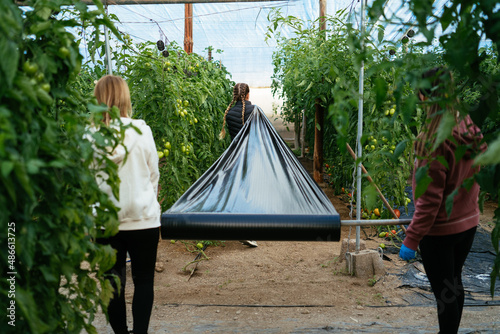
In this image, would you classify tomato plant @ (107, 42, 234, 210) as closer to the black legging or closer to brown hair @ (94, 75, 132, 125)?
brown hair @ (94, 75, 132, 125)

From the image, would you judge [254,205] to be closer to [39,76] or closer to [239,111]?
[39,76]

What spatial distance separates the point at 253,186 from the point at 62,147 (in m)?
→ 1.23

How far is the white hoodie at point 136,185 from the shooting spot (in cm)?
176

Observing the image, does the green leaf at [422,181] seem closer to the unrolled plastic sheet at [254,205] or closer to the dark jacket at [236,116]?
the unrolled plastic sheet at [254,205]

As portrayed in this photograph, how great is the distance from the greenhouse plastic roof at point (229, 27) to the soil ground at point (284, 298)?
322 cm

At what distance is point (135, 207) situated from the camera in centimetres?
176

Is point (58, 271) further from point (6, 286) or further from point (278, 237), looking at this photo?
point (278, 237)

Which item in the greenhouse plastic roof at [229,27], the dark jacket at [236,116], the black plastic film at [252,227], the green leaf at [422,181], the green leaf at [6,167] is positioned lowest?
the black plastic film at [252,227]

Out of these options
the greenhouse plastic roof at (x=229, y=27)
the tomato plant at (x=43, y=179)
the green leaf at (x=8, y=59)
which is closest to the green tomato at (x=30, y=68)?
the tomato plant at (x=43, y=179)

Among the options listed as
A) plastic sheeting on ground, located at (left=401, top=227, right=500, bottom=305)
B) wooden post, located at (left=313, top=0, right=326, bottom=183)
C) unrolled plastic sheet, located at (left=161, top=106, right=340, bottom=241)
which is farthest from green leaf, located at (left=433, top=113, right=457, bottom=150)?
wooden post, located at (left=313, top=0, right=326, bottom=183)

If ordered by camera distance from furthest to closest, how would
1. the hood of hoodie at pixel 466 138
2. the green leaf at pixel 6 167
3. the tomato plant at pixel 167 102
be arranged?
1. the tomato plant at pixel 167 102
2. the hood of hoodie at pixel 466 138
3. the green leaf at pixel 6 167

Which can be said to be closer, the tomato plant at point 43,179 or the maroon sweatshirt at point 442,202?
the tomato plant at point 43,179

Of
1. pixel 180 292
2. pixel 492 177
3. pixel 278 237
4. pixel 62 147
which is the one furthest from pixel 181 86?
pixel 492 177

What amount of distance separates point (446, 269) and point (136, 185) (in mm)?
1203
